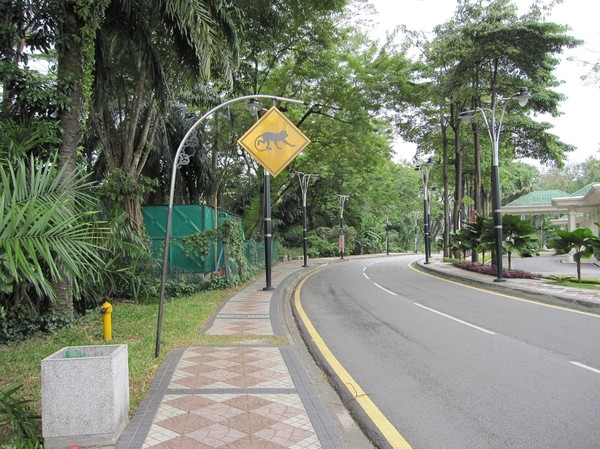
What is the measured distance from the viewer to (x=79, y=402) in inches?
153

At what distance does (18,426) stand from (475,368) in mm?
5254

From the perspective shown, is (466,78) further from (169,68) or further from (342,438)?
(342,438)

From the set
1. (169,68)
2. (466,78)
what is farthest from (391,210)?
(169,68)

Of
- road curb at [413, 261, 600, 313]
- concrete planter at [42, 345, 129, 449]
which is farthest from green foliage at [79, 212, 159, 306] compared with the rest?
road curb at [413, 261, 600, 313]

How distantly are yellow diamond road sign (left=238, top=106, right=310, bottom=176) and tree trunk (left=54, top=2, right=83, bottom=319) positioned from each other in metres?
3.68

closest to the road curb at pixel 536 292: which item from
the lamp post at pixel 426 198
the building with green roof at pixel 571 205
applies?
the building with green roof at pixel 571 205

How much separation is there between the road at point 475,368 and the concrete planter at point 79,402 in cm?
252

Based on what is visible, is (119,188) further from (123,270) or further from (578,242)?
(578,242)

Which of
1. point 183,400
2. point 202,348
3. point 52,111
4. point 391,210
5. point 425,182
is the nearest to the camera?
point 183,400

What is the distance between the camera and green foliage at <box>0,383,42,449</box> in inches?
151

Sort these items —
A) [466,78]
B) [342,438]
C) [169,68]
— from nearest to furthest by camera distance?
[342,438] < [169,68] < [466,78]

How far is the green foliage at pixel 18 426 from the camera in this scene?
3827 mm

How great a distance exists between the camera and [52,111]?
9.38m

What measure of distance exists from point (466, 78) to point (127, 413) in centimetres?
2186
